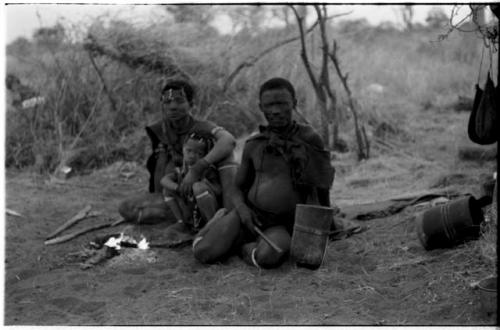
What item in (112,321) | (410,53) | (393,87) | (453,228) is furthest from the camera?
(410,53)

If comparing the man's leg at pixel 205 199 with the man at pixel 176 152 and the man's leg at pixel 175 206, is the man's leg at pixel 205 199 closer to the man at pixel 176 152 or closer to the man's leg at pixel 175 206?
the man at pixel 176 152

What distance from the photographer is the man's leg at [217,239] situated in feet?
14.0

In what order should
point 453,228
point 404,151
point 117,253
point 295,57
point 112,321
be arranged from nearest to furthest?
point 112,321 < point 453,228 < point 117,253 < point 404,151 < point 295,57

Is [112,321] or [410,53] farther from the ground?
[410,53]

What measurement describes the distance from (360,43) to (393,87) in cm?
425

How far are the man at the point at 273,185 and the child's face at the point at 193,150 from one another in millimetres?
499

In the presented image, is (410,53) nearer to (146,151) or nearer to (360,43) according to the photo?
(360,43)

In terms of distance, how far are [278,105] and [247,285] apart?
45.0 inches

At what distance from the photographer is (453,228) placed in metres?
4.01

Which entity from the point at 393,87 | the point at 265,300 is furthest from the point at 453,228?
the point at 393,87

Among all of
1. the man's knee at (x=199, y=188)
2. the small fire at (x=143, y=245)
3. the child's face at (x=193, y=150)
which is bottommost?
the small fire at (x=143, y=245)

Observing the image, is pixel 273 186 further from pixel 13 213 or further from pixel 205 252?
pixel 13 213

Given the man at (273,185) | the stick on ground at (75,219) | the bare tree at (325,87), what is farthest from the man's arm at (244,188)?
the bare tree at (325,87)

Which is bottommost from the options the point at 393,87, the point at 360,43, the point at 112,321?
the point at 112,321
